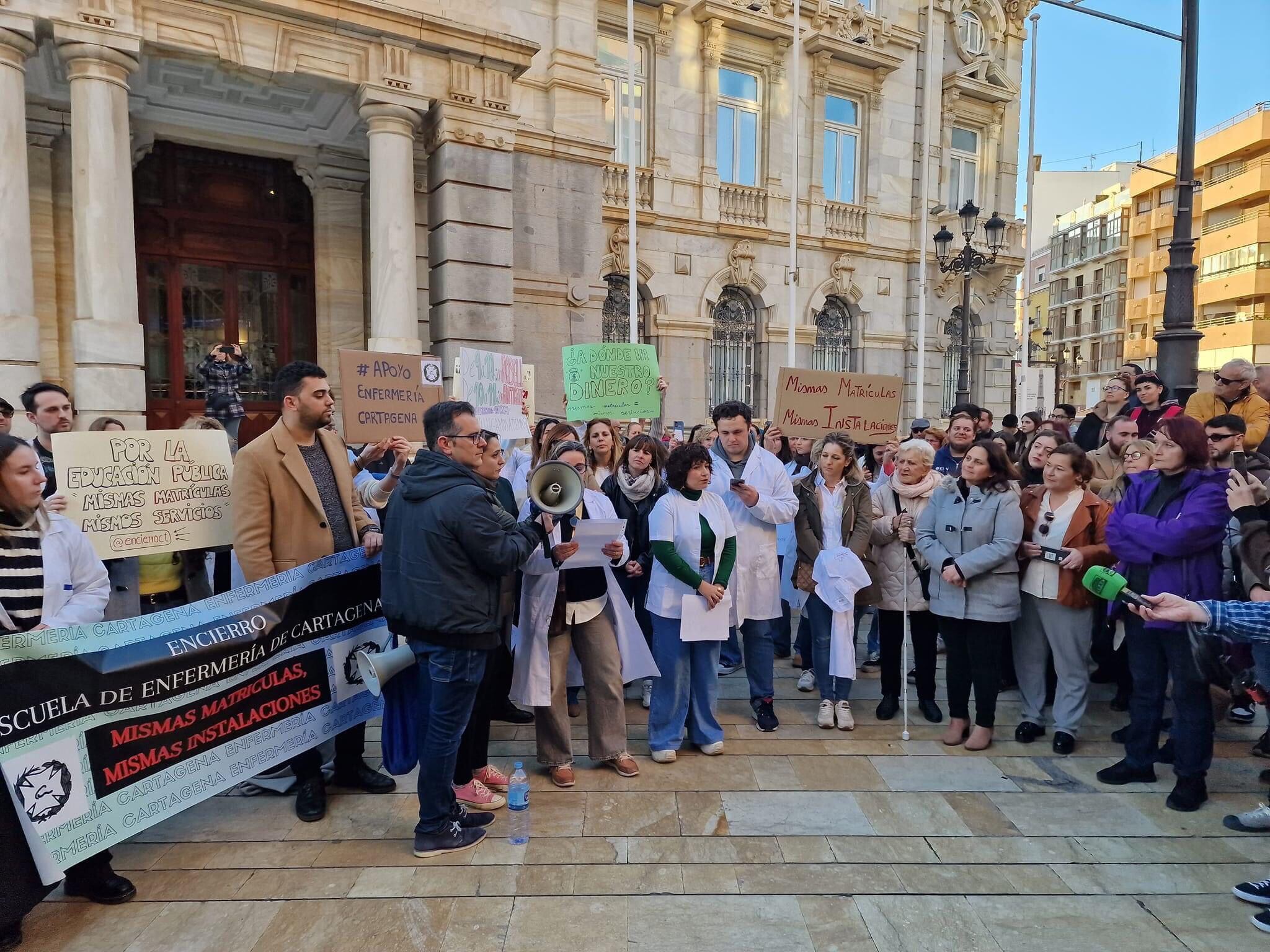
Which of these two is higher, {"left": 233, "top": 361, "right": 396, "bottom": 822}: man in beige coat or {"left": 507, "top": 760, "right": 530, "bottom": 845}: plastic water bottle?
{"left": 233, "top": 361, "right": 396, "bottom": 822}: man in beige coat

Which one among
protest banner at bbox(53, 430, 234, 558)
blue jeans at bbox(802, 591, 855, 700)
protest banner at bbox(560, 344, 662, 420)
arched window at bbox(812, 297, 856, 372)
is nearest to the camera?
protest banner at bbox(53, 430, 234, 558)

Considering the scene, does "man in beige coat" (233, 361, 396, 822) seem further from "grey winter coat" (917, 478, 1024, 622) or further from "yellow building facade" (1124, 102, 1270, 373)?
"yellow building facade" (1124, 102, 1270, 373)

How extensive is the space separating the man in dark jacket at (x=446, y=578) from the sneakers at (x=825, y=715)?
8.66 feet

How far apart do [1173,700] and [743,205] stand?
617 inches

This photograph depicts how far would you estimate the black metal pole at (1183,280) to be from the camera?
8.95 meters

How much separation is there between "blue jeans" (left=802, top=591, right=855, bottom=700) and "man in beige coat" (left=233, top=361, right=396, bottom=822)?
302cm

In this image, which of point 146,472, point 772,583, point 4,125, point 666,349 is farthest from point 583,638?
point 666,349

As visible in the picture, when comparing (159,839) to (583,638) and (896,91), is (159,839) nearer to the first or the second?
(583,638)

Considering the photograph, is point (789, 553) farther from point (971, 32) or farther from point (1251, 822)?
point (971, 32)

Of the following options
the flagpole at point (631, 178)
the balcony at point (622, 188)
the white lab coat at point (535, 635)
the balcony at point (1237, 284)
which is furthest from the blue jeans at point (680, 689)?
the balcony at point (1237, 284)

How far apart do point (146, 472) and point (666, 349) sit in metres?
13.9

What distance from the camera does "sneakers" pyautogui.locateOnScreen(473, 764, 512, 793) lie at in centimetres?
457

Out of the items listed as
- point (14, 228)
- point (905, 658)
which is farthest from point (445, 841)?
point (14, 228)

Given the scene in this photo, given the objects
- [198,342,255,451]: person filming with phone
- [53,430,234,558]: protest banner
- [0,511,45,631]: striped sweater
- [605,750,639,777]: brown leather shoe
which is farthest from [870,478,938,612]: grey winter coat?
[198,342,255,451]: person filming with phone
